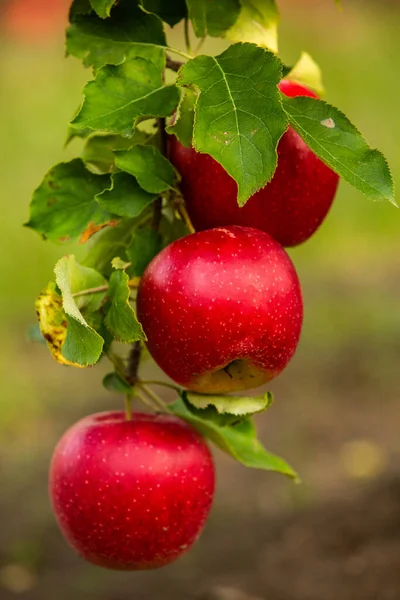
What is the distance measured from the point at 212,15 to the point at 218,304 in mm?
252

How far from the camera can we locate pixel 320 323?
3.51 m

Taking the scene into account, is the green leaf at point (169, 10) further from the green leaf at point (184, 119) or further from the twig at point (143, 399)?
the twig at point (143, 399)

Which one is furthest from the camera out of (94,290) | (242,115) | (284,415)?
(284,415)

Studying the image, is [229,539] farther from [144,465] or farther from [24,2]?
[24,2]

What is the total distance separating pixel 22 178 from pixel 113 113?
3.66m

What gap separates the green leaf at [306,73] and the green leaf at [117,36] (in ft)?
0.52

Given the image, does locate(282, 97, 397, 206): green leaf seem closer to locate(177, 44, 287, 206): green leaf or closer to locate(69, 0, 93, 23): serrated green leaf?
locate(177, 44, 287, 206): green leaf

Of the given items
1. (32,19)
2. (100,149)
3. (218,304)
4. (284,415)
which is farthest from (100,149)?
(32,19)

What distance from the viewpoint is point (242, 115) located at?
67 cm

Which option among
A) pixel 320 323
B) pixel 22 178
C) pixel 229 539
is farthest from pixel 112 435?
pixel 22 178

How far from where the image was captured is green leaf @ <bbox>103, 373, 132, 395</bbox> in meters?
0.90

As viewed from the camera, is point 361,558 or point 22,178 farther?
point 22,178

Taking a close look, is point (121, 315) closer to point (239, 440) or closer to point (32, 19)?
point (239, 440)

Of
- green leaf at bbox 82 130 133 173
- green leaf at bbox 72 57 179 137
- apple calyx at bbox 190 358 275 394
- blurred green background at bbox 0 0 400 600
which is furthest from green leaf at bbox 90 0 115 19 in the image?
blurred green background at bbox 0 0 400 600
